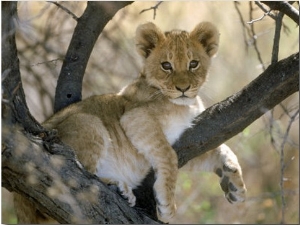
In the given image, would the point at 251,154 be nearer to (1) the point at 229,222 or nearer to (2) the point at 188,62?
(1) the point at 229,222

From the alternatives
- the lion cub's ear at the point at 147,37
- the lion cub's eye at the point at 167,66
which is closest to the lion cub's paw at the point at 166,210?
the lion cub's eye at the point at 167,66

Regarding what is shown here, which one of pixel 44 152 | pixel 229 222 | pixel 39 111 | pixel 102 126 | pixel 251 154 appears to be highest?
pixel 44 152

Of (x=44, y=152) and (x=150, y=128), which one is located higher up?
(x=44, y=152)

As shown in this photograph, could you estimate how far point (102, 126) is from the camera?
407cm

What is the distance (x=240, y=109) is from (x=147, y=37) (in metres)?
0.72

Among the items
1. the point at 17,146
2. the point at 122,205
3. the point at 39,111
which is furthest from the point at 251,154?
the point at 17,146

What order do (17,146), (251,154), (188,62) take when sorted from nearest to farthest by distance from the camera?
(17,146), (188,62), (251,154)

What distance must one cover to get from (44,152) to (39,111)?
307cm

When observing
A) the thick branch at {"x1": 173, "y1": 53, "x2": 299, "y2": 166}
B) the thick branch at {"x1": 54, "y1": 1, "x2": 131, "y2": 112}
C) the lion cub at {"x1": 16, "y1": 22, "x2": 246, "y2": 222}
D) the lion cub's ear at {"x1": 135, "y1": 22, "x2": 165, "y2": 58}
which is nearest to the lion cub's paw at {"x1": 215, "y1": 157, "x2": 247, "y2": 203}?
the lion cub at {"x1": 16, "y1": 22, "x2": 246, "y2": 222}

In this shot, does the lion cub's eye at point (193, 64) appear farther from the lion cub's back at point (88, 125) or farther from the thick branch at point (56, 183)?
the thick branch at point (56, 183)

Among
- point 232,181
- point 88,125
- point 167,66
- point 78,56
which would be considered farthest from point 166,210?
point 78,56

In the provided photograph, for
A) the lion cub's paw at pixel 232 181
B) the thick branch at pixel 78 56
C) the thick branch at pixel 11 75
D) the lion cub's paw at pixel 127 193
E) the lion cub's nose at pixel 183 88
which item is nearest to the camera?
the thick branch at pixel 11 75

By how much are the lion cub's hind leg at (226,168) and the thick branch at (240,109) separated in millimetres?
235

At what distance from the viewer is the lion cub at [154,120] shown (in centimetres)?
400
